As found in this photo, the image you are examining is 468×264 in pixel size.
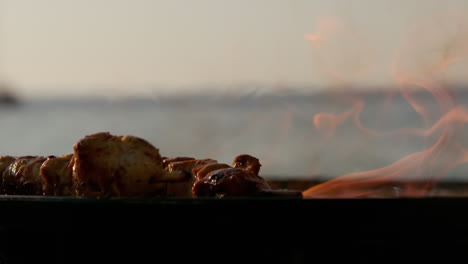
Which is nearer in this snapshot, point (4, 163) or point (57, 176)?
point (57, 176)

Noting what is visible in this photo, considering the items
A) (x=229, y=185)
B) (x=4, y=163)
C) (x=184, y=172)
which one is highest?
(x=4, y=163)

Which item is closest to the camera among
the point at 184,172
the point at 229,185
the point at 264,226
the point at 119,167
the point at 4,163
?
the point at 264,226

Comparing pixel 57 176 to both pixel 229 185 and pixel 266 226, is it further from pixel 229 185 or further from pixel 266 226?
pixel 266 226

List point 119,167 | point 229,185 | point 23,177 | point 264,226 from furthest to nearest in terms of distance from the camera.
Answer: point 23,177 < point 119,167 < point 229,185 < point 264,226

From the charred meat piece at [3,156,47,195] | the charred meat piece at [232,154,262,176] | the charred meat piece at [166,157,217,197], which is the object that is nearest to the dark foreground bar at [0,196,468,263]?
the charred meat piece at [166,157,217,197]

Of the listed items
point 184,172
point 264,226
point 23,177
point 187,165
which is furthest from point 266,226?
point 23,177

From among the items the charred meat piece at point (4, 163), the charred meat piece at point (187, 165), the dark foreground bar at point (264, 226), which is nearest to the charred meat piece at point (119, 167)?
the charred meat piece at point (187, 165)

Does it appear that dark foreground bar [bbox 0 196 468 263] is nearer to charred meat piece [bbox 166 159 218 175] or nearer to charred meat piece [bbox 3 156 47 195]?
charred meat piece [bbox 166 159 218 175]
